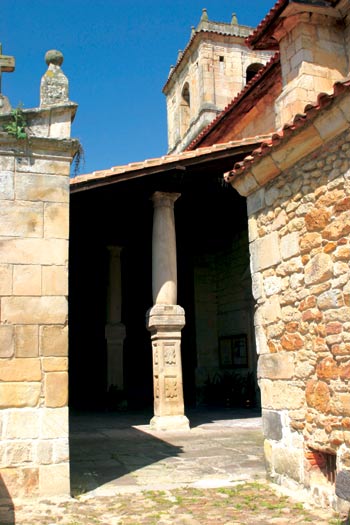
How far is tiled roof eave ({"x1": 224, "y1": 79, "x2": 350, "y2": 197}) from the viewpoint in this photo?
13.0 feet

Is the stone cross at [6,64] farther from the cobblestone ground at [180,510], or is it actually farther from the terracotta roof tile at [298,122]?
the cobblestone ground at [180,510]

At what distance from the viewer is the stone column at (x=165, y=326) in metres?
8.24

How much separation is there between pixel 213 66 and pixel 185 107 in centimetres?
313

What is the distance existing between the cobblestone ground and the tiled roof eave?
2784 mm

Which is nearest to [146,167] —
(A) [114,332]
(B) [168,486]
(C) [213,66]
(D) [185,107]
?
(B) [168,486]

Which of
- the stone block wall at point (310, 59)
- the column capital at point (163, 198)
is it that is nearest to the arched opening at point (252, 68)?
the stone block wall at point (310, 59)

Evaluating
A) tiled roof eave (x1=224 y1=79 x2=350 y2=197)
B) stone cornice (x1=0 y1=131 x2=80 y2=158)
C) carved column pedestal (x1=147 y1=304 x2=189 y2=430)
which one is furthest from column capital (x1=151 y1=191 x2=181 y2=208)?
stone cornice (x1=0 y1=131 x2=80 y2=158)

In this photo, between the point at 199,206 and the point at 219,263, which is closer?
the point at 199,206

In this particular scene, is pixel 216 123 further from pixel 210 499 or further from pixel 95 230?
pixel 210 499

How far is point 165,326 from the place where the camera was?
8.41 m

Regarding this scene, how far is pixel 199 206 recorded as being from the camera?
10.6 meters

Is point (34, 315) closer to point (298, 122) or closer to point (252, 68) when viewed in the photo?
point (298, 122)

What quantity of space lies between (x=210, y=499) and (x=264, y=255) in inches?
87.0

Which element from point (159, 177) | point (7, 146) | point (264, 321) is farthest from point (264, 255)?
point (159, 177)
